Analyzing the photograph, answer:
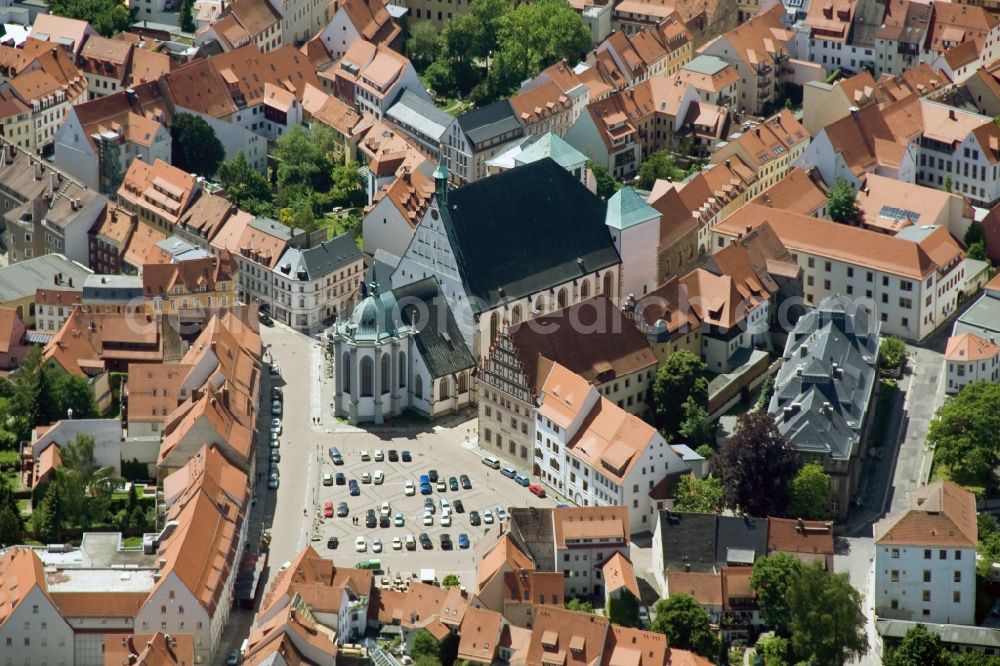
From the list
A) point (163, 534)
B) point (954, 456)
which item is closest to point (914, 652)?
point (954, 456)

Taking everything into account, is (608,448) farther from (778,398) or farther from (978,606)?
(978,606)

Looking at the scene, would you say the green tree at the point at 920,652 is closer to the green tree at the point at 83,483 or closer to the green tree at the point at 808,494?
the green tree at the point at 808,494

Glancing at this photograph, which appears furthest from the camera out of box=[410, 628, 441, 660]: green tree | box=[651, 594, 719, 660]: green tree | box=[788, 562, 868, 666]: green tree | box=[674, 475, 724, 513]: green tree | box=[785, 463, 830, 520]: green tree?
box=[674, 475, 724, 513]: green tree

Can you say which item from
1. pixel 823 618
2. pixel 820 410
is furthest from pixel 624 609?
pixel 820 410

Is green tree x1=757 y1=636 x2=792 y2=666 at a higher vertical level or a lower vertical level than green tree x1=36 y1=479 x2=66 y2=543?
lower

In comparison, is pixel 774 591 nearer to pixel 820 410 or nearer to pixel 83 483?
pixel 820 410

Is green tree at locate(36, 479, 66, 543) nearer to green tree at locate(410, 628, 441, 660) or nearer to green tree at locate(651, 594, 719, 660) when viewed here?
green tree at locate(410, 628, 441, 660)

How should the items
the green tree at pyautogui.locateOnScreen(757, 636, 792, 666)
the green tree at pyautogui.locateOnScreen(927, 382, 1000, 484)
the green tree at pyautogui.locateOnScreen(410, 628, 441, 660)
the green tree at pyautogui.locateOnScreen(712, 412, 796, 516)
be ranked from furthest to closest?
the green tree at pyautogui.locateOnScreen(927, 382, 1000, 484), the green tree at pyautogui.locateOnScreen(712, 412, 796, 516), the green tree at pyautogui.locateOnScreen(757, 636, 792, 666), the green tree at pyautogui.locateOnScreen(410, 628, 441, 660)

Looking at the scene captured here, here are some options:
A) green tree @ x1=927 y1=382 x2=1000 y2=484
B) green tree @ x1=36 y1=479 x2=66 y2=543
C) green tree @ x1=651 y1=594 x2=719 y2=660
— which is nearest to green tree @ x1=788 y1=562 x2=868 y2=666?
green tree @ x1=651 y1=594 x2=719 y2=660

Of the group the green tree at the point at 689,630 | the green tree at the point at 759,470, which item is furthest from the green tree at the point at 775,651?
the green tree at the point at 759,470
